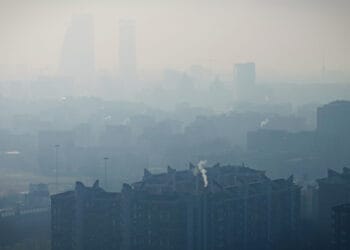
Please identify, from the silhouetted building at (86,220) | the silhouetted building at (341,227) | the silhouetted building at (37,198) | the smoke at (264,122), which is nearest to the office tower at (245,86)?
the smoke at (264,122)

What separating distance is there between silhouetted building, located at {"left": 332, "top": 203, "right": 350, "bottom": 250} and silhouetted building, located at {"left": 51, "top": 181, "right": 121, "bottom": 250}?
200 cm

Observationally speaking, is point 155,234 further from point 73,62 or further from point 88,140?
point 73,62

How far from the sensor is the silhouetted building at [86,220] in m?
7.86

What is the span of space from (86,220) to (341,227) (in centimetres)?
235

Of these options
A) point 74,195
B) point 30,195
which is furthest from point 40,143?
point 74,195

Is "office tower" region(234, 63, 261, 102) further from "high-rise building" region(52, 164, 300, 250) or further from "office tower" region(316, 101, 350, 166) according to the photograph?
"high-rise building" region(52, 164, 300, 250)

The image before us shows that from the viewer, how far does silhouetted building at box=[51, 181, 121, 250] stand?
786cm

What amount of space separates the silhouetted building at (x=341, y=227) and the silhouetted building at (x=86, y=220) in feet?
6.55

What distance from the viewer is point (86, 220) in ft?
25.8

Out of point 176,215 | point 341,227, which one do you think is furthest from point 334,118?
point 176,215

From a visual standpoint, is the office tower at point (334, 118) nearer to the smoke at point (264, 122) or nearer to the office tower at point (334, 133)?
the office tower at point (334, 133)

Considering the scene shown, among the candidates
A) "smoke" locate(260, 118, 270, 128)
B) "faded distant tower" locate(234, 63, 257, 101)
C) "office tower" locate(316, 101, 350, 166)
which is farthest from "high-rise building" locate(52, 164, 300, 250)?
"faded distant tower" locate(234, 63, 257, 101)

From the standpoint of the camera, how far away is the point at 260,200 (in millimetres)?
8445

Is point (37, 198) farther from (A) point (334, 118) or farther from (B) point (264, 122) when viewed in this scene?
(B) point (264, 122)
